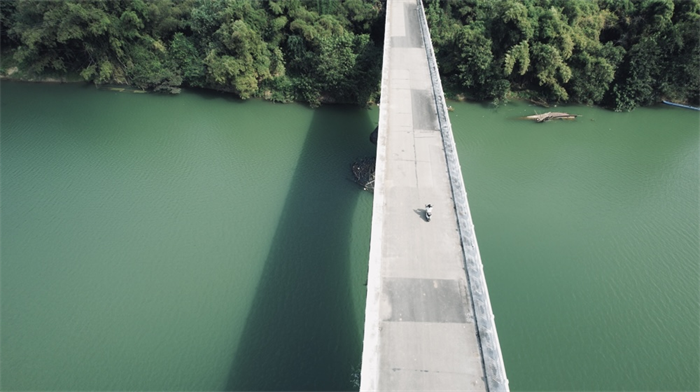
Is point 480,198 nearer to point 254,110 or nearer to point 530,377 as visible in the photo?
point 530,377

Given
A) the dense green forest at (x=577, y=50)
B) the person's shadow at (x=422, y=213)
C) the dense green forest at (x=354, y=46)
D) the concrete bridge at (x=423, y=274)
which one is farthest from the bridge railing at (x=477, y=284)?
the dense green forest at (x=354, y=46)

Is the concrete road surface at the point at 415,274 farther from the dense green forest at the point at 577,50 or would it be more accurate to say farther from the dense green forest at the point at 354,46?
the dense green forest at the point at 577,50

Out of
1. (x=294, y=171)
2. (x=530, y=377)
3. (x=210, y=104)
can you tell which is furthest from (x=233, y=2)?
(x=530, y=377)

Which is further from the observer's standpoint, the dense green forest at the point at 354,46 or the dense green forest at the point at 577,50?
the dense green forest at the point at 354,46

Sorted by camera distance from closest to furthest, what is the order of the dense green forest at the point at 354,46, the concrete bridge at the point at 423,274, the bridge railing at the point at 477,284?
the bridge railing at the point at 477,284 → the concrete bridge at the point at 423,274 → the dense green forest at the point at 354,46

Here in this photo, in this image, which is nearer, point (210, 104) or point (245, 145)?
point (245, 145)

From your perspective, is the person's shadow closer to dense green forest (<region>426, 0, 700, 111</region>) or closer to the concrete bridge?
the concrete bridge
